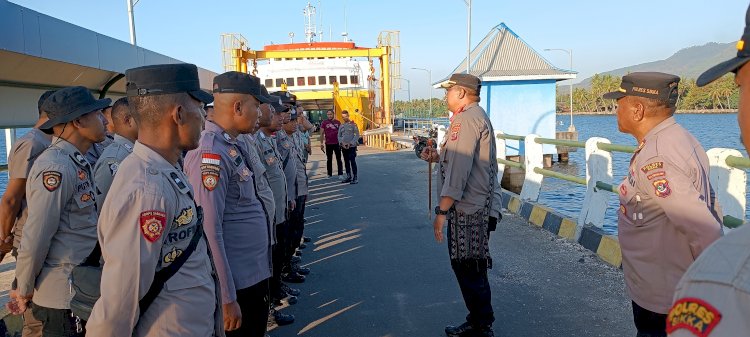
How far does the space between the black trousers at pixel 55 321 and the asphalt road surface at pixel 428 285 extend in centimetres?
161

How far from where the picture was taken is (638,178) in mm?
2475

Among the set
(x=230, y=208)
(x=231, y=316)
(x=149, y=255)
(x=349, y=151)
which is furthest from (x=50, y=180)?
(x=349, y=151)

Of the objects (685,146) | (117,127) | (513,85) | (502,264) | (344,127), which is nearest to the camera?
(685,146)

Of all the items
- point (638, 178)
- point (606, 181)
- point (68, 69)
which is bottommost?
point (606, 181)

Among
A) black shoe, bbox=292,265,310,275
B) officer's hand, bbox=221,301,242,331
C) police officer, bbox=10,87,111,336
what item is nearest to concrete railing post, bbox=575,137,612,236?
black shoe, bbox=292,265,310,275

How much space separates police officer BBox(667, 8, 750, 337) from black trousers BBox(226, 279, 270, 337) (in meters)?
2.48

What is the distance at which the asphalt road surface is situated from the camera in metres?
3.97

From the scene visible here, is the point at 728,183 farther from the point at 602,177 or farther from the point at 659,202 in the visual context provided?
the point at 659,202

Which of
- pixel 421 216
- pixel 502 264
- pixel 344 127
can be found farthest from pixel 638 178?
pixel 344 127

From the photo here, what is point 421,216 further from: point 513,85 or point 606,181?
point 513,85

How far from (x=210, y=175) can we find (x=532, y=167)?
609 cm

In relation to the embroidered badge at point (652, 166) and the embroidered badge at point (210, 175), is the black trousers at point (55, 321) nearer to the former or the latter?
the embroidered badge at point (210, 175)

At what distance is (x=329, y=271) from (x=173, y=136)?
3.78 metres

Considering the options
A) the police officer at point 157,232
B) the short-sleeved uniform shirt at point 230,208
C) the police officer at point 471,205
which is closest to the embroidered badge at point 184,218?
the police officer at point 157,232
